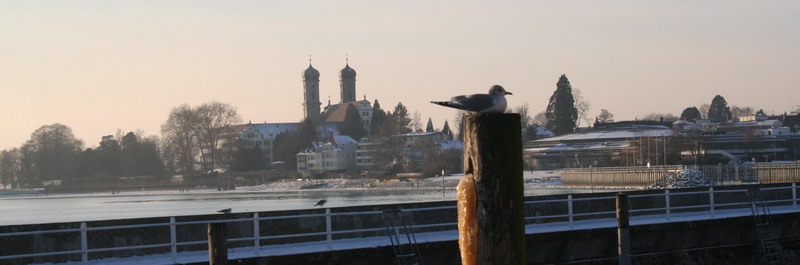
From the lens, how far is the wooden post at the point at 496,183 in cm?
775

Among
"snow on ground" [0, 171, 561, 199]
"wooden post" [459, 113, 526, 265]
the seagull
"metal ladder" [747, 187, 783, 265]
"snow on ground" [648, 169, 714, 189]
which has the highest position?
the seagull

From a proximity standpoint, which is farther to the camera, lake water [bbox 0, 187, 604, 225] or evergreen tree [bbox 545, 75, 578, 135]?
evergreen tree [bbox 545, 75, 578, 135]

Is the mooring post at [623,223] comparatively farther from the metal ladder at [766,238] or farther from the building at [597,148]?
the building at [597,148]

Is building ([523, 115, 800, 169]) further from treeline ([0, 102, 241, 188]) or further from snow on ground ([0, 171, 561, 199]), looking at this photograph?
treeline ([0, 102, 241, 188])

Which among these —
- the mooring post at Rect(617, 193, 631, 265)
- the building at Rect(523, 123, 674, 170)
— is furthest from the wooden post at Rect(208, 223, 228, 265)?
the building at Rect(523, 123, 674, 170)

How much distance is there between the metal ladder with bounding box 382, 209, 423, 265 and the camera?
17438mm

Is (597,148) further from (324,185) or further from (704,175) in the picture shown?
(704,175)

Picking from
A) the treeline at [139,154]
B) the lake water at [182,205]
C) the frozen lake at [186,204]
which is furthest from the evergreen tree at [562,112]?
the lake water at [182,205]

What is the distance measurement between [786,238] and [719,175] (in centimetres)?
6840

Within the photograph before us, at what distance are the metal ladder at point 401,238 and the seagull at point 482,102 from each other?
30.3 ft

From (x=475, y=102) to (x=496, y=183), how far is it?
60 cm

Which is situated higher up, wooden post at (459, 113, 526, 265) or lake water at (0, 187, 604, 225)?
wooden post at (459, 113, 526, 265)

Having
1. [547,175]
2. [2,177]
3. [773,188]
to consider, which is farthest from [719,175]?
[2,177]

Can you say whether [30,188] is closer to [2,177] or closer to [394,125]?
[2,177]
